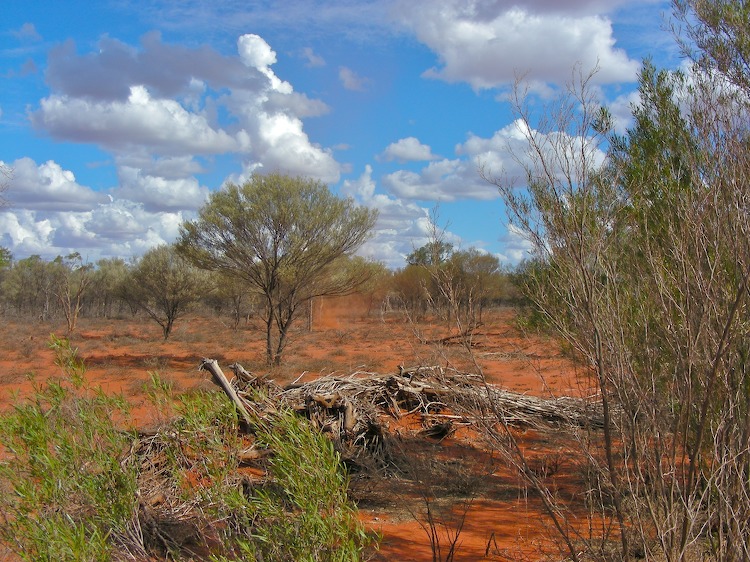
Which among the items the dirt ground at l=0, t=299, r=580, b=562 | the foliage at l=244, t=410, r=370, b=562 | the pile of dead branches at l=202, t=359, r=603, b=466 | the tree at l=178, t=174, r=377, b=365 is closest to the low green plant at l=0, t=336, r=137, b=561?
the dirt ground at l=0, t=299, r=580, b=562

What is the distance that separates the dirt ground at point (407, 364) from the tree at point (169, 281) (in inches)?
69.8

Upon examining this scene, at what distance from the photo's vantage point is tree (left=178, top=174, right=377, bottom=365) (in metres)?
20.3

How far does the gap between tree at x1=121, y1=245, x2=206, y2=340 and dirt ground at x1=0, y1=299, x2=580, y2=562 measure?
177 centimetres

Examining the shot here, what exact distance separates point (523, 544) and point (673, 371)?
349 cm

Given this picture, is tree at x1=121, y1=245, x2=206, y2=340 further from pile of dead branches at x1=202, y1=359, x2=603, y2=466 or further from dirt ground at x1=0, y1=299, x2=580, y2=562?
pile of dead branches at x1=202, y1=359, x2=603, y2=466

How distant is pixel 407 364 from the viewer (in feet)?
57.2

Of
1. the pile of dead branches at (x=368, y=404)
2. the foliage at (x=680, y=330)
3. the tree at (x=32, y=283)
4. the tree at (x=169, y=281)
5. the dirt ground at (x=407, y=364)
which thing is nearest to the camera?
the foliage at (x=680, y=330)

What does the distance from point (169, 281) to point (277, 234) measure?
1304cm

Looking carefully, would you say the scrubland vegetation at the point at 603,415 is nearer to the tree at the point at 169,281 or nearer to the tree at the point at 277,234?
the tree at the point at 277,234

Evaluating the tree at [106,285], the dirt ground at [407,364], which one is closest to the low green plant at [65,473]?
the dirt ground at [407,364]

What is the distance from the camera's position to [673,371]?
392 centimetres

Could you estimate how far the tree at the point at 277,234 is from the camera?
2027cm

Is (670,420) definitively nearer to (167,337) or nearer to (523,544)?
(523,544)

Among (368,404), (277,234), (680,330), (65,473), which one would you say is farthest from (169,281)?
(680,330)
